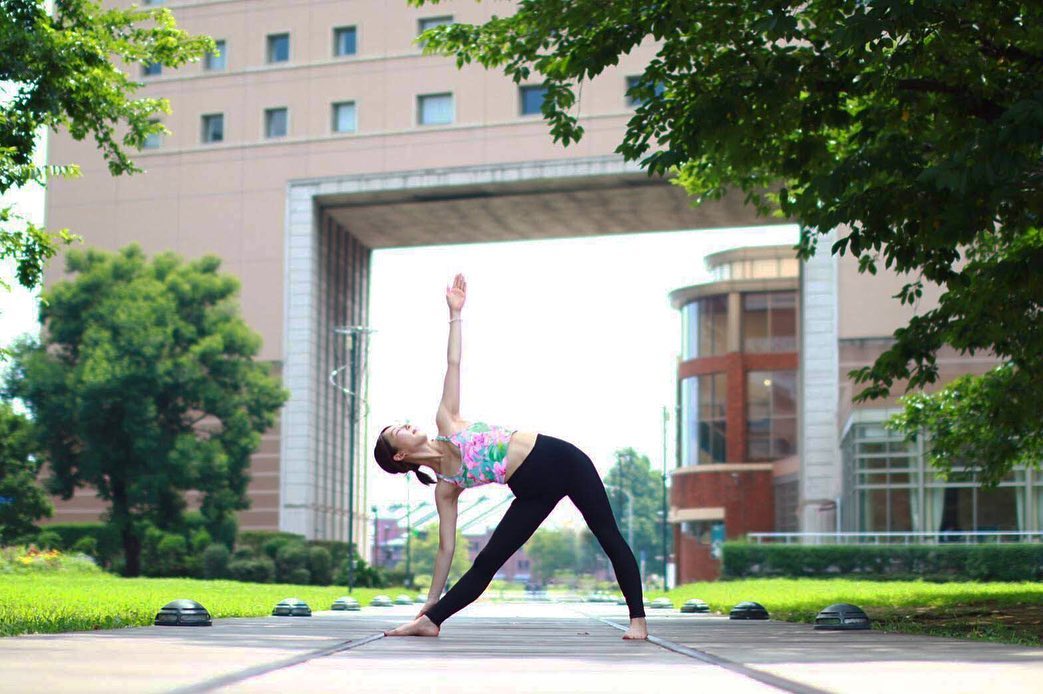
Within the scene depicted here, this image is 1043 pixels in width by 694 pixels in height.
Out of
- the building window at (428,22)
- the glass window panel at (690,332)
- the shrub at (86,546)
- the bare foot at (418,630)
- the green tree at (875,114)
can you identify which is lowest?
the shrub at (86,546)

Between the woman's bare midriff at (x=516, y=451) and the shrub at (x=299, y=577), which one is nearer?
the woman's bare midriff at (x=516, y=451)

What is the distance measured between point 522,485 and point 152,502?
3899cm

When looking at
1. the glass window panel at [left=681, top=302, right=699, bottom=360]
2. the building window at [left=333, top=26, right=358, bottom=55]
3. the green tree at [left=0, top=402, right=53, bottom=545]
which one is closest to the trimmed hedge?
the green tree at [left=0, top=402, right=53, bottom=545]

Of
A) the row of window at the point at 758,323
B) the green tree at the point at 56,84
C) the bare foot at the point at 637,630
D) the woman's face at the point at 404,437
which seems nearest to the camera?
the woman's face at the point at 404,437

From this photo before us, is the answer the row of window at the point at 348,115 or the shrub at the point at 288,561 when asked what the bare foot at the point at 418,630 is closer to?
the shrub at the point at 288,561

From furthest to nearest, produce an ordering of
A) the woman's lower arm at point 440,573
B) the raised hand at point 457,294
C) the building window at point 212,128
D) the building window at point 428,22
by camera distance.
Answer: the building window at point 212,128 → the building window at point 428,22 → the raised hand at point 457,294 → the woman's lower arm at point 440,573

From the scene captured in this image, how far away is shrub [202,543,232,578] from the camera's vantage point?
4238 centimetres

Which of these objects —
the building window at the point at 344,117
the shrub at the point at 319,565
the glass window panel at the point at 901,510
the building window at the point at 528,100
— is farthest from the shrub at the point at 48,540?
the glass window panel at the point at 901,510

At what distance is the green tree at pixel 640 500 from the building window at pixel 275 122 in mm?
62841

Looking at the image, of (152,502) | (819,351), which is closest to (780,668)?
(152,502)

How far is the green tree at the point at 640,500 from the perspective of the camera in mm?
121875

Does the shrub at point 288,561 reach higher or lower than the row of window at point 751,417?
lower

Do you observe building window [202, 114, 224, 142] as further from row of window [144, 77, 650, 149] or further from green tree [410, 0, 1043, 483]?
green tree [410, 0, 1043, 483]

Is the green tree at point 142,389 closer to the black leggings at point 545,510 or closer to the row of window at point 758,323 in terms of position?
the row of window at point 758,323
